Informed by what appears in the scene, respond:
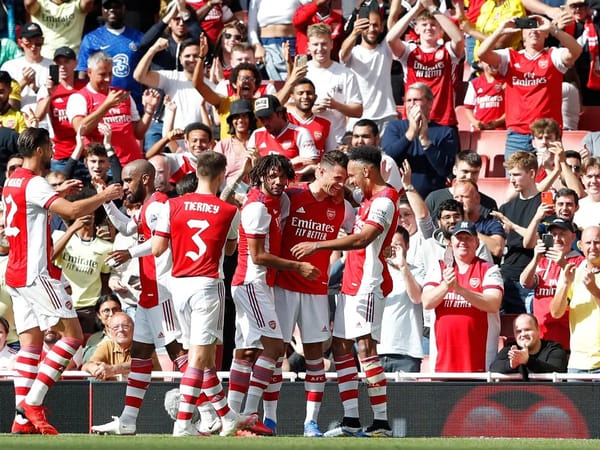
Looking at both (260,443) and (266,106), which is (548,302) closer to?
(266,106)

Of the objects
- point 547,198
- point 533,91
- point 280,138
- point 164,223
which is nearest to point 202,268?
point 164,223

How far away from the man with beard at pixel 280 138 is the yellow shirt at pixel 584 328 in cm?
314

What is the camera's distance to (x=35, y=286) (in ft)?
36.4

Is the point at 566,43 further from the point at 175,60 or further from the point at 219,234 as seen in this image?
the point at 219,234

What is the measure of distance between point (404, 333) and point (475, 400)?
132 centimetres

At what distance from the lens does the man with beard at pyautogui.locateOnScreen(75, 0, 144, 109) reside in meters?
17.7

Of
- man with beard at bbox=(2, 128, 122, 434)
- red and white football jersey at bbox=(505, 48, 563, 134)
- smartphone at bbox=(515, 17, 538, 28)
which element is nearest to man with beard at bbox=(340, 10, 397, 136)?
red and white football jersey at bbox=(505, 48, 563, 134)

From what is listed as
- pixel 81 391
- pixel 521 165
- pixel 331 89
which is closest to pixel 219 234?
pixel 81 391

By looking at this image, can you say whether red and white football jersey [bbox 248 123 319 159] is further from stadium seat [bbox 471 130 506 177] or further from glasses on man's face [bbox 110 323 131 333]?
stadium seat [bbox 471 130 506 177]

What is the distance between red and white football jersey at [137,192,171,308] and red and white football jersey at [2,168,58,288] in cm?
89

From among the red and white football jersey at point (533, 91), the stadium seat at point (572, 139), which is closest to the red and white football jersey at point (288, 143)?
the red and white football jersey at point (533, 91)

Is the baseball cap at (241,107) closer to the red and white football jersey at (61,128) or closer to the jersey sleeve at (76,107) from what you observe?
the jersey sleeve at (76,107)

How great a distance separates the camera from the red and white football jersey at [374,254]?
1140 centimetres

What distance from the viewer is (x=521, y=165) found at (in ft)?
46.3
